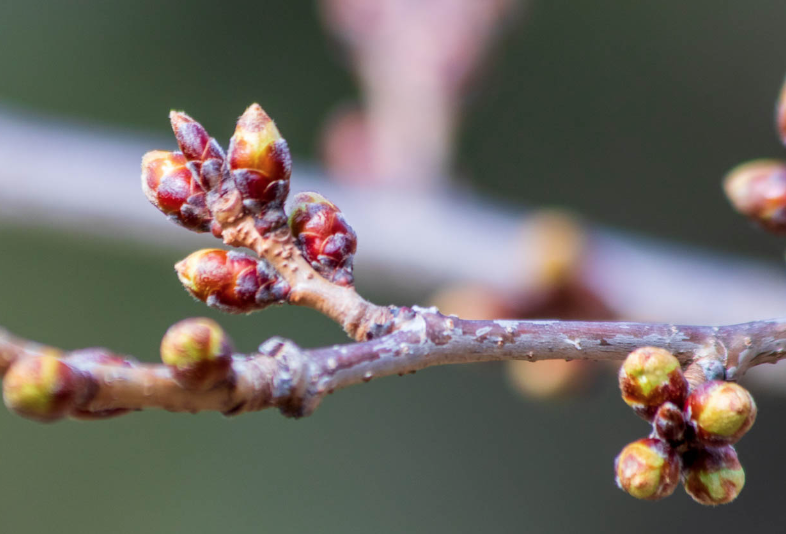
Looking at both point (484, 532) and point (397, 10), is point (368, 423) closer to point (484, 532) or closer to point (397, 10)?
point (484, 532)

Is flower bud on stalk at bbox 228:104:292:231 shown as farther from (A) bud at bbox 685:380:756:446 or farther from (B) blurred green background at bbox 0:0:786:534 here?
(B) blurred green background at bbox 0:0:786:534

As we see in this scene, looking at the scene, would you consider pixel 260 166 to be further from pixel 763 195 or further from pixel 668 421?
pixel 763 195

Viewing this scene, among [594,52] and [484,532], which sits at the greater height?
[594,52]

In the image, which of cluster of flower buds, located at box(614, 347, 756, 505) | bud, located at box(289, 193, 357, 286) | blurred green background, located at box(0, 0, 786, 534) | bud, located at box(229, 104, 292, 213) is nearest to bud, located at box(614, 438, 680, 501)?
cluster of flower buds, located at box(614, 347, 756, 505)

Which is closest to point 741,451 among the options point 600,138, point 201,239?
point 600,138

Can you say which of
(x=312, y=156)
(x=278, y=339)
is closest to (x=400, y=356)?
(x=278, y=339)

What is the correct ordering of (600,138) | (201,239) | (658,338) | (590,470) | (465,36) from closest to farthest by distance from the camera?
(658,338)
(201,239)
(465,36)
(590,470)
(600,138)
